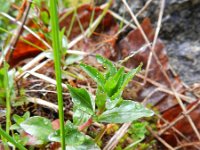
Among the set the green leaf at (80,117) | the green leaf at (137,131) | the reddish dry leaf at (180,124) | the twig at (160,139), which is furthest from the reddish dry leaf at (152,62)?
the green leaf at (80,117)

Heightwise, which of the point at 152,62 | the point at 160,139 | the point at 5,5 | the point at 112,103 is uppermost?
the point at 5,5

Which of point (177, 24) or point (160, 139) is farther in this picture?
point (177, 24)

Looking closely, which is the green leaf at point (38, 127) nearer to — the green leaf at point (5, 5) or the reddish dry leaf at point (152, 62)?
the reddish dry leaf at point (152, 62)

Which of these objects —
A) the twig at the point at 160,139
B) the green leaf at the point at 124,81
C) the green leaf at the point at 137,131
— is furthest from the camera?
the twig at the point at 160,139

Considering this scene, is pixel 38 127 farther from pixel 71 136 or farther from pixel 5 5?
pixel 5 5

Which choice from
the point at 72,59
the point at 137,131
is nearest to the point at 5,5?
the point at 72,59

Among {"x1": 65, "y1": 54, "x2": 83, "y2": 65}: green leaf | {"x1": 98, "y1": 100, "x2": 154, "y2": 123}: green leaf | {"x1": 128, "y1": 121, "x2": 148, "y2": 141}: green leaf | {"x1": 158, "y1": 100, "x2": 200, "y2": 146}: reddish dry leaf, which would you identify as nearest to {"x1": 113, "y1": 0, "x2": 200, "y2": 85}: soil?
{"x1": 158, "y1": 100, "x2": 200, "y2": 146}: reddish dry leaf
